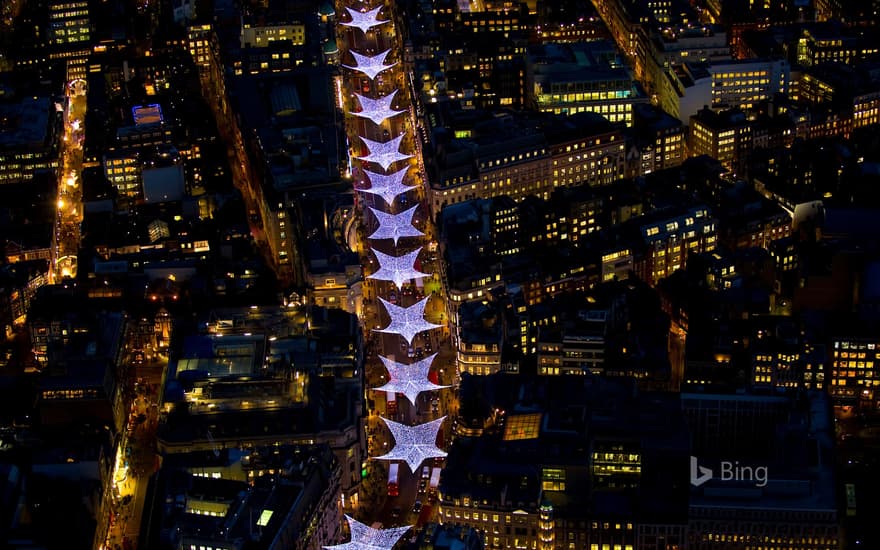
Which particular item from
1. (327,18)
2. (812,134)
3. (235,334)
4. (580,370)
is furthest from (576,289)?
(327,18)

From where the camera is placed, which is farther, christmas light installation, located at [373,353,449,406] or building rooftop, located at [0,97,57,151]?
building rooftop, located at [0,97,57,151]

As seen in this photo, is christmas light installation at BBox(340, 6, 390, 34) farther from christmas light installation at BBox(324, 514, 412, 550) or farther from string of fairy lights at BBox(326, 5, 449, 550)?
christmas light installation at BBox(324, 514, 412, 550)

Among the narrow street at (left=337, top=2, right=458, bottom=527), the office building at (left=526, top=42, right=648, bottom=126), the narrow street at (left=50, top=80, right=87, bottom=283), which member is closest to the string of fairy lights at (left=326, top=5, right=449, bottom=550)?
the narrow street at (left=337, top=2, right=458, bottom=527)

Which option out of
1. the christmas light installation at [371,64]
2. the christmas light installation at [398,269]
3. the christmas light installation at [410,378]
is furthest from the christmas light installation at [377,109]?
the christmas light installation at [410,378]

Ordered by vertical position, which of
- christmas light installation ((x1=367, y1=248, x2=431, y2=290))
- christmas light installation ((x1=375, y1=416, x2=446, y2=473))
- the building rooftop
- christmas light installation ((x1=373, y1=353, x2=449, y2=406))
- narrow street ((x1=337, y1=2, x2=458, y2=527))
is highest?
the building rooftop

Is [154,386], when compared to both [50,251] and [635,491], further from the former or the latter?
[635,491]

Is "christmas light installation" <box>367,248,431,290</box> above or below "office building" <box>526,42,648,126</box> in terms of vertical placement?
below

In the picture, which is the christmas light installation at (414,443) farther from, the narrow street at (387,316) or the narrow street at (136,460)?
the narrow street at (136,460)

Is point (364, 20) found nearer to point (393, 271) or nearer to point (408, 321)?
point (393, 271)
